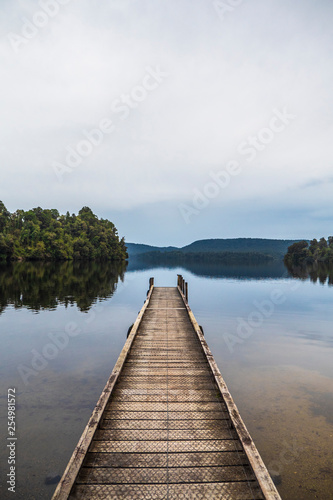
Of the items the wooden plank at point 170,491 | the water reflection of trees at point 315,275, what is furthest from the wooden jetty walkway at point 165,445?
the water reflection of trees at point 315,275

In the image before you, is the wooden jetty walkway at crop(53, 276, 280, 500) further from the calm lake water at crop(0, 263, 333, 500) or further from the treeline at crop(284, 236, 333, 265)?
the treeline at crop(284, 236, 333, 265)

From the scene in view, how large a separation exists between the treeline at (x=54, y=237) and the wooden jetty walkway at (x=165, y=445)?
8210 centimetres

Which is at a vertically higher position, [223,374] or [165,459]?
[165,459]

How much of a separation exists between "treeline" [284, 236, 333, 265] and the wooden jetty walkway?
121 metres

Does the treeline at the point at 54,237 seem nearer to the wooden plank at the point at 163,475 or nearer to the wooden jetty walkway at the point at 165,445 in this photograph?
the wooden jetty walkway at the point at 165,445

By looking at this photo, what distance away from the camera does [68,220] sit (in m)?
121

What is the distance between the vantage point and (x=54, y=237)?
9712 cm

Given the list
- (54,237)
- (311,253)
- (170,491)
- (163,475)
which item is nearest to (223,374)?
(163,475)

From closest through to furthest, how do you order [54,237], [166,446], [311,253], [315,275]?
[166,446] < [315,275] < [54,237] < [311,253]

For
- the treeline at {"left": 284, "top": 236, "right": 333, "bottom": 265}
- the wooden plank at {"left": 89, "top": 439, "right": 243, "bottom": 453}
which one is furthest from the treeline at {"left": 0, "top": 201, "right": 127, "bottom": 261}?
the wooden plank at {"left": 89, "top": 439, "right": 243, "bottom": 453}

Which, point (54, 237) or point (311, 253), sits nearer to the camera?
point (54, 237)

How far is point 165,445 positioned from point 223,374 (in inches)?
227

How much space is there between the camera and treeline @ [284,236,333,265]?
11271 centimetres

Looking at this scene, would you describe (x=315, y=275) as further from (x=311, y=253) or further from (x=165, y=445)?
(x=311, y=253)
